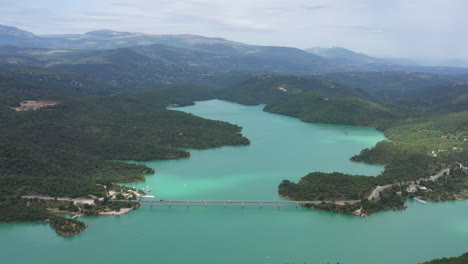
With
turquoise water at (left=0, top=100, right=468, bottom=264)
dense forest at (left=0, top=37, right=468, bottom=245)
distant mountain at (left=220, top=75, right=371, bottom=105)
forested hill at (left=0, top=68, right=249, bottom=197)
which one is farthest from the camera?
distant mountain at (left=220, top=75, right=371, bottom=105)

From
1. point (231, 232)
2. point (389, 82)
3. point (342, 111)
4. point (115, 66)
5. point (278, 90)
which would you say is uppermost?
point (389, 82)

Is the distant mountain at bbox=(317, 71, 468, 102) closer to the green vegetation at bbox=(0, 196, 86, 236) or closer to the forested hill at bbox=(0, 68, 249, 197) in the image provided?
the forested hill at bbox=(0, 68, 249, 197)

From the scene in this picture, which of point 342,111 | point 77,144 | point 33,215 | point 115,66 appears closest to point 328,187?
point 33,215

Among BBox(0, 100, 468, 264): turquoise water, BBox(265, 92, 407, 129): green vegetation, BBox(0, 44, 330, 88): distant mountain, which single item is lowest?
BBox(0, 100, 468, 264): turquoise water

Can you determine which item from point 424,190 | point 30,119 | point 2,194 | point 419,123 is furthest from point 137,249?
point 419,123

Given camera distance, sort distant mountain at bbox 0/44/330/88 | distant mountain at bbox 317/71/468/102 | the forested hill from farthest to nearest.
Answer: distant mountain at bbox 317/71/468/102 → distant mountain at bbox 0/44/330/88 → the forested hill

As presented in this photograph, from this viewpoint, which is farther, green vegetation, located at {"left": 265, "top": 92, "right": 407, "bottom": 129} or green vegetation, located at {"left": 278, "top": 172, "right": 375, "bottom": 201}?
green vegetation, located at {"left": 265, "top": 92, "right": 407, "bottom": 129}

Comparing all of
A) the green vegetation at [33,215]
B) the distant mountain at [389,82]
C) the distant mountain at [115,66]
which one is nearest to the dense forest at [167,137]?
the green vegetation at [33,215]

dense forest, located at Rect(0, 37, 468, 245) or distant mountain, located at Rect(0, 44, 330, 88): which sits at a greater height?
distant mountain, located at Rect(0, 44, 330, 88)

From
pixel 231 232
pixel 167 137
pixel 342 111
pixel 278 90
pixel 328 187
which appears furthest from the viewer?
pixel 278 90

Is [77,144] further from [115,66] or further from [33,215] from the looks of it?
[115,66]

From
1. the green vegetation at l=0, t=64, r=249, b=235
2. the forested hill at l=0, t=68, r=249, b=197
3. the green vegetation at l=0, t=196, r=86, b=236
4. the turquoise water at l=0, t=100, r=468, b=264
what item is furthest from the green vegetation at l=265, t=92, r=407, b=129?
the green vegetation at l=0, t=196, r=86, b=236

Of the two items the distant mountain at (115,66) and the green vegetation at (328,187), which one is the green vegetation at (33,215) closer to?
the green vegetation at (328,187)
